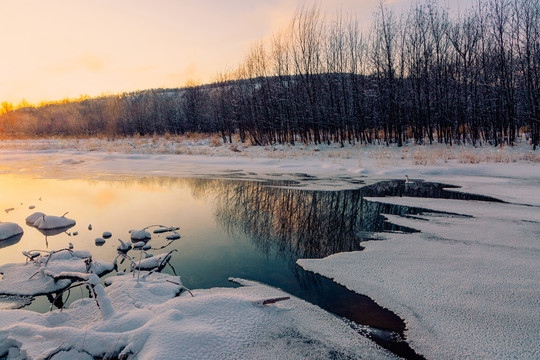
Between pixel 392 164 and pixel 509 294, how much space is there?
431 inches

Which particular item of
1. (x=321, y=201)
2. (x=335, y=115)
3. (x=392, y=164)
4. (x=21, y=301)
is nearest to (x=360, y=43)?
(x=335, y=115)

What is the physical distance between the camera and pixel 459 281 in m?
3.52

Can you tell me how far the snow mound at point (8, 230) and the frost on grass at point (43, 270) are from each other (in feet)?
5.35

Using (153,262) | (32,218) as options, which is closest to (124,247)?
(153,262)

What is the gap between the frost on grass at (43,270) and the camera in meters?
3.78

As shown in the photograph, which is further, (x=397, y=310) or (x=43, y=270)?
(x=43, y=270)

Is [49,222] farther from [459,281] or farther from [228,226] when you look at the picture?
[459,281]

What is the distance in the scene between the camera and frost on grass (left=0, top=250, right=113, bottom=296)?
12.4 feet

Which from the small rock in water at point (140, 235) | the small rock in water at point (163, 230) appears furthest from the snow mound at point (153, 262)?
the small rock in water at point (163, 230)

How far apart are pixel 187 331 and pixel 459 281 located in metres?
3.07

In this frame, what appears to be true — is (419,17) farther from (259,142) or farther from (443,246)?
(443,246)

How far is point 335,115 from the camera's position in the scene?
23422mm

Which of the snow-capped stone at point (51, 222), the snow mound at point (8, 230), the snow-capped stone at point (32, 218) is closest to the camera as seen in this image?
the snow mound at point (8, 230)

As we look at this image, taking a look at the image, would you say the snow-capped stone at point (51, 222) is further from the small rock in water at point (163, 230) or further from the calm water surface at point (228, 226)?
the small rock in water at point (163, 230)
